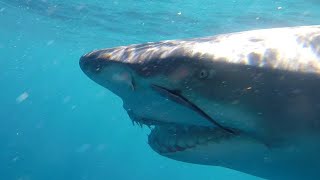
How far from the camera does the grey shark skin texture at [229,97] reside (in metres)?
2.22

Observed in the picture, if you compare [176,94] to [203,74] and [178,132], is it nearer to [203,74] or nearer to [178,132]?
[203,74]

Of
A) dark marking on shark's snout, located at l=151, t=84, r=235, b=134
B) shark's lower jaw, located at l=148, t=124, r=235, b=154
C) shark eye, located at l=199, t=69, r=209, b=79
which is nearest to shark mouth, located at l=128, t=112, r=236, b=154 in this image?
shark's lower jaw, located at l=148, t=124, r=235, b=154

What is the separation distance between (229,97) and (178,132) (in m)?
0.50

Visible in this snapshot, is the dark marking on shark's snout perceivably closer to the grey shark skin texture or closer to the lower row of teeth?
the grey shark skin texture

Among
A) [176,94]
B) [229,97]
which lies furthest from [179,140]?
[229,97]

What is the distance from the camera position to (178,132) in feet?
8.37

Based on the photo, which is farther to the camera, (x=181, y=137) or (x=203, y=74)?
(x=181, y=137)

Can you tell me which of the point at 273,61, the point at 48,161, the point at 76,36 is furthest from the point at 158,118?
the point at 48,161

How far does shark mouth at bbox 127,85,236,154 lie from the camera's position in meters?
2.29

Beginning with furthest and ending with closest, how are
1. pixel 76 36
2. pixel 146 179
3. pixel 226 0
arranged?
1. pixel 146 179
2. pixel 76 36
3. pixel 226 0

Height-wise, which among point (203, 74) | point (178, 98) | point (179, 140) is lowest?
point (179, 140)

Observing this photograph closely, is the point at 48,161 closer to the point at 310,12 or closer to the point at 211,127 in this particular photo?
the point at 310,12

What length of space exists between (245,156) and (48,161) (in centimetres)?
4568

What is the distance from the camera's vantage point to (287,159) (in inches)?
→ 95.0
